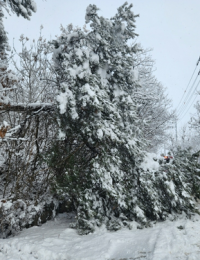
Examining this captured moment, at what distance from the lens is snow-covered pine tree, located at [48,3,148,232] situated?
5516 millimetres

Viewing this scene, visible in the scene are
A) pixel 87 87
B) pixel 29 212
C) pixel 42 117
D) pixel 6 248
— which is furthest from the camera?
pixel 42 117

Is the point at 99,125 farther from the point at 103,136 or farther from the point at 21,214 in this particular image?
the point at 21,214

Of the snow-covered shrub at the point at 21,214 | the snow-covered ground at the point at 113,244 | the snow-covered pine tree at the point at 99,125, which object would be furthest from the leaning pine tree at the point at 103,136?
the snow-covered shrub at the point at 21,214

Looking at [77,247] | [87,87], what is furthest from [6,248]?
[87,87]

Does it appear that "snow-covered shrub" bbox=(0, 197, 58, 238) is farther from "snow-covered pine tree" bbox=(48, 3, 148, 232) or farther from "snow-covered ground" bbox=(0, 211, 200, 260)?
"snow-covered pine tree" bbox=(48, 3, 148, 232)

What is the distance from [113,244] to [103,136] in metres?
2.63

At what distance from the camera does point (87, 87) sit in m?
5.51

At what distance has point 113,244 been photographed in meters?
4.33

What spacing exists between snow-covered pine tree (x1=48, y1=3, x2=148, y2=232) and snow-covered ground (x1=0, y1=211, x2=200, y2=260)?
1.67 feet

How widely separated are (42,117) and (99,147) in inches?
90.4

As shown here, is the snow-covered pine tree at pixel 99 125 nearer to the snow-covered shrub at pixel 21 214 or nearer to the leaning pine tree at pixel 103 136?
the leaning pine tree at pixel 103 136

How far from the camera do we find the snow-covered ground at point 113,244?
373 centimetres

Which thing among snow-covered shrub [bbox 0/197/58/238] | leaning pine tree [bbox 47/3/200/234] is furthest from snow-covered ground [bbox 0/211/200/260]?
snow-covered shrub [bbox 0/197/58/238]

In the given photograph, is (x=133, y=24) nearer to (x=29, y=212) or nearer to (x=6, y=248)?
(x=29, y=212)
